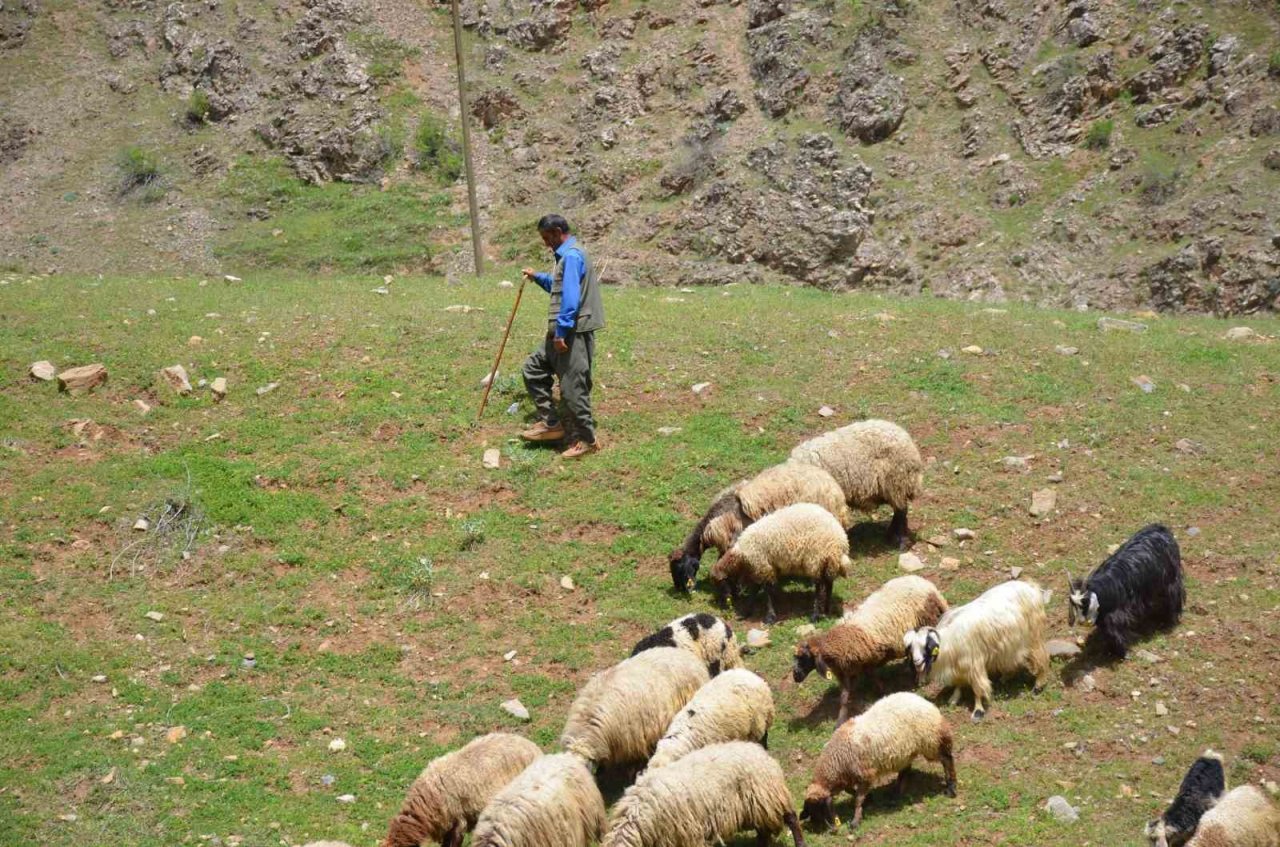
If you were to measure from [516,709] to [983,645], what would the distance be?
368 cm

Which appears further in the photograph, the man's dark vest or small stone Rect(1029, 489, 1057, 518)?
the man's dark vest

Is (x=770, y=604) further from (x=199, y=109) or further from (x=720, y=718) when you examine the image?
(x=199, y=109)

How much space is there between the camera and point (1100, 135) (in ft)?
79.5

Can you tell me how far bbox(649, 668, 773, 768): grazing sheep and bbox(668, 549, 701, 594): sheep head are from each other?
2398 millimetres

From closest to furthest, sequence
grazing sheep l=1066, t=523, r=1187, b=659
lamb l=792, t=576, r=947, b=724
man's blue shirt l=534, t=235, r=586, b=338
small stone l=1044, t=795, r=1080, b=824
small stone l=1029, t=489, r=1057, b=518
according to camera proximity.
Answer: small stone l=1044, t=795, r=1080, b=824 < lamb l=792, t=576, r=947, b=724 < grazing sheep l=1066, t=523, r=1187, b=659 < small stone l=1029, t=489, r=1057, b=518 < man's blue shirt l=534, t=235, r=586, b=338

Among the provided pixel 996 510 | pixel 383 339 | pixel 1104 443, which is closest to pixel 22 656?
pixel 383 339

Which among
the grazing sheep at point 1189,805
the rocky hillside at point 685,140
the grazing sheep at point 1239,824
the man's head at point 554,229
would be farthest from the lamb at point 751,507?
the rocky hillside at point 685,140

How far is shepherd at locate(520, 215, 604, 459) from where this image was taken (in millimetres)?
11422

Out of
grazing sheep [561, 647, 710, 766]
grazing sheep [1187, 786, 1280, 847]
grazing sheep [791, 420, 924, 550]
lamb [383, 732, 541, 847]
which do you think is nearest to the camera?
grazing sheep [1187, 786, 1280, 847]

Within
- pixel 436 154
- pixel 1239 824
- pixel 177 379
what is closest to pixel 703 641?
pixel 1239 824

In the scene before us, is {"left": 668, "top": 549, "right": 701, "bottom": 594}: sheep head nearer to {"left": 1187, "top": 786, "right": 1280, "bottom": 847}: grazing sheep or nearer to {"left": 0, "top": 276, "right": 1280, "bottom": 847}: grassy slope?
{"left": 0, "top": 276, "right": 1280, "bottom": 847}: grassy slope

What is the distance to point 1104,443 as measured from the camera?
11508 mm

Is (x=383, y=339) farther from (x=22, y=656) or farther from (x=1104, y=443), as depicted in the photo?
(x=1104, y=443)

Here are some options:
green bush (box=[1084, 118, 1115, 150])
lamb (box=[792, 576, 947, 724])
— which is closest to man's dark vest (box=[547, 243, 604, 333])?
lamb (box=[792, 576, 947, 724])
